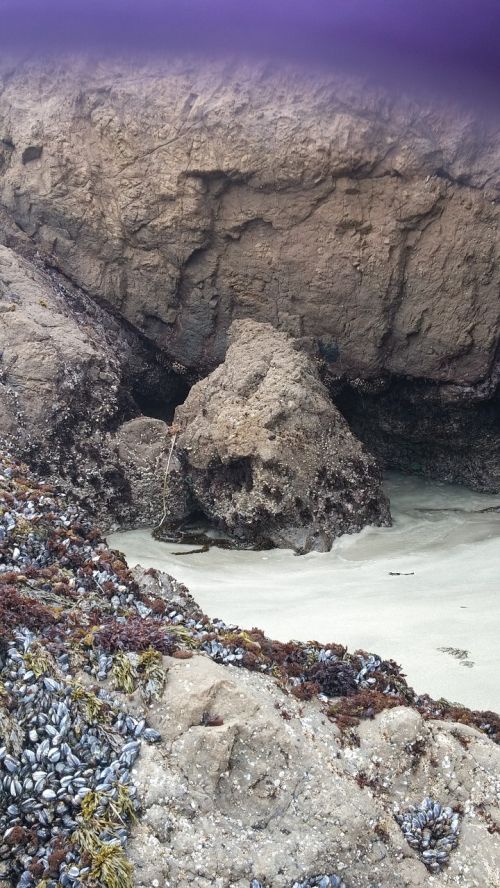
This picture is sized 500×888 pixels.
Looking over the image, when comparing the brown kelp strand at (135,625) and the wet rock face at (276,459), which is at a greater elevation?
the wet rock face at (276,459)

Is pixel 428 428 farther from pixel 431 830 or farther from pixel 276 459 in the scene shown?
pixel 431 830

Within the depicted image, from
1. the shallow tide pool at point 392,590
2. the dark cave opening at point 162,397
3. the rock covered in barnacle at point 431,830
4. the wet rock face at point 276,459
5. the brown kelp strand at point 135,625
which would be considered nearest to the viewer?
the rock covered in barnacle at point 431,830

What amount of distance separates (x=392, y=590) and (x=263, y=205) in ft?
11.3

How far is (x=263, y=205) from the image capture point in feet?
21.8

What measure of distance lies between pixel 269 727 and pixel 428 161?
15.5 feet

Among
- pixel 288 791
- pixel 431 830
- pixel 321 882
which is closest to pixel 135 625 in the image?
pixel 288 791

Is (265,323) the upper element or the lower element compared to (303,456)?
upper

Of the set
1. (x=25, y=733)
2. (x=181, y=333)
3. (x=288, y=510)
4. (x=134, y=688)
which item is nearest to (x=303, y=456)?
(x=288, y=510)

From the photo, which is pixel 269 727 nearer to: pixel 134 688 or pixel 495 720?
pixel 134 688

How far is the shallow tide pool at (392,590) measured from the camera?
398 centimetres

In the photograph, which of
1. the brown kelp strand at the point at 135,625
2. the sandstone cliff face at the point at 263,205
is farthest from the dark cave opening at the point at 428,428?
the brown kelp strand at the point at 135,625

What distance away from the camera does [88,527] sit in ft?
15.7

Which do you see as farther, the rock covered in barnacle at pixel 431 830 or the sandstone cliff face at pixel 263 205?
the sandstone cliff face at pixel 263 205

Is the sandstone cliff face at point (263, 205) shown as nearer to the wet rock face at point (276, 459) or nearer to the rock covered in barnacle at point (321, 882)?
the wet rock face at point (276, 459)
